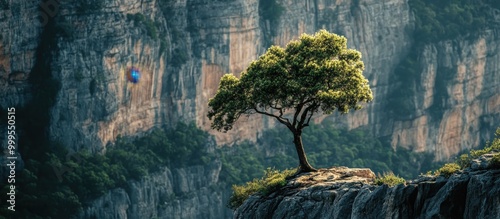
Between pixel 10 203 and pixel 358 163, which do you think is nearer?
pixel 10 203

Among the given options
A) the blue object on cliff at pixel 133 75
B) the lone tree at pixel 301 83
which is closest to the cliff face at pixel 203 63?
the blue object on cliff at pixel 133 75

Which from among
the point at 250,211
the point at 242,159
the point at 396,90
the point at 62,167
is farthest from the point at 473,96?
the point at 250,211

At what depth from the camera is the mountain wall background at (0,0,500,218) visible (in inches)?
4550

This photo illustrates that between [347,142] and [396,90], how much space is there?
32.1 feet

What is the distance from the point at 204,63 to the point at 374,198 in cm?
7882

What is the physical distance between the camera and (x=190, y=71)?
426 ft

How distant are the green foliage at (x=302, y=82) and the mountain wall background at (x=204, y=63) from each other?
50.7 m

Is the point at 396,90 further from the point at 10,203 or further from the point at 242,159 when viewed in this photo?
the point at 10,203

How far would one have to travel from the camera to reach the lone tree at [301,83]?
6122 cm

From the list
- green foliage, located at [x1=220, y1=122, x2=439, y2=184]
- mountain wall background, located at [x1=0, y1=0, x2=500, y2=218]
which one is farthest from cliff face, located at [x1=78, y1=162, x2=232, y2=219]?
green foliage, located at [x1=220, y1=122, x2=439, y2=184]

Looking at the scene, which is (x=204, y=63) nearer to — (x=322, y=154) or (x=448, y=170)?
(x=322, y=154)

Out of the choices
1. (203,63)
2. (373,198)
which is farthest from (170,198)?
(373,198)

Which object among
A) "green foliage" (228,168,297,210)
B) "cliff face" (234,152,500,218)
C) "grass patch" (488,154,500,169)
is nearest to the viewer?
"cliff face" (234,152,500,218)

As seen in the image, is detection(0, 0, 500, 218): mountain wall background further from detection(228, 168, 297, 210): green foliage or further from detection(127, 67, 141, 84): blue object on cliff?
detection(228, 168, 297, 210): green foliage
